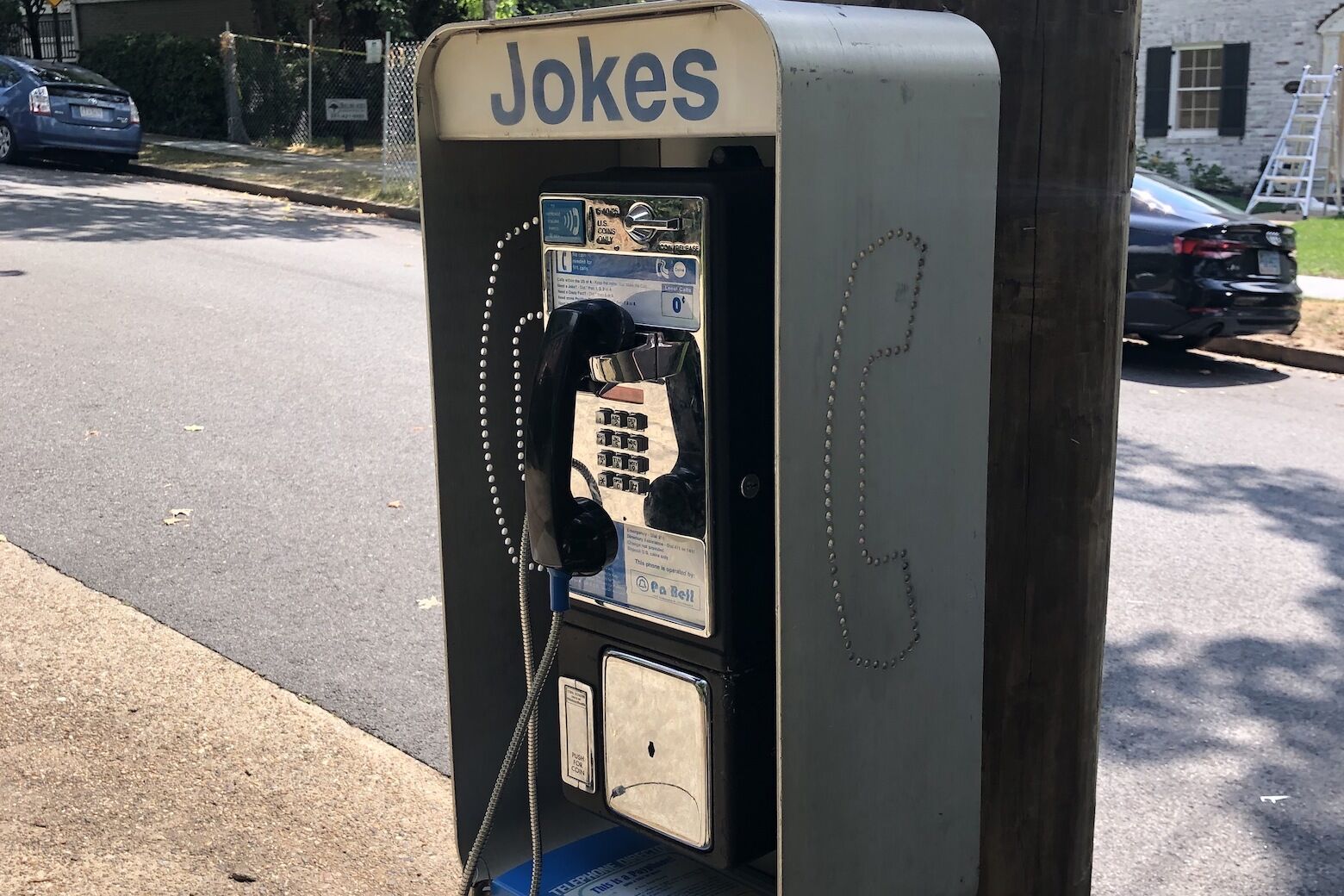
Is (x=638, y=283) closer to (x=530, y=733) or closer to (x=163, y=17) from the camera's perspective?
(x=530, y=733)

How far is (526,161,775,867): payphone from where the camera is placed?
81.7 inches

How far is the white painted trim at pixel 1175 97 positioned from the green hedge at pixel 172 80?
533 inches

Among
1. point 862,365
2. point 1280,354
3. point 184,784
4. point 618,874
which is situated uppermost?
point 862,365

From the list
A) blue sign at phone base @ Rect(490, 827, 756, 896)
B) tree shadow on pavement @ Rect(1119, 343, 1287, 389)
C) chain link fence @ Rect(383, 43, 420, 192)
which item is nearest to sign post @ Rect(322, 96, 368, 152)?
chain link fence @ Rect(383, 43, 420, 192)

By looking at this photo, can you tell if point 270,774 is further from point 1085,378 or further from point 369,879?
point 1085,378

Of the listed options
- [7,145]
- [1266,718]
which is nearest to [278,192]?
[7,145]

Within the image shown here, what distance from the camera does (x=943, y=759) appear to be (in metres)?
2.10

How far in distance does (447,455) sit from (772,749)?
2.45 ft

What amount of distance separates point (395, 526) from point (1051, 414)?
3910 mm

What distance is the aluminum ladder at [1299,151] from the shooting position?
17.4m

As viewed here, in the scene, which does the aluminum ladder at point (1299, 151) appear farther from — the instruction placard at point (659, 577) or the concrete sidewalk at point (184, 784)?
the instruction placard at point (659, 577)

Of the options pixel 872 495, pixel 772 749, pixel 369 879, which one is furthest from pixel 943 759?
pixel 369 879

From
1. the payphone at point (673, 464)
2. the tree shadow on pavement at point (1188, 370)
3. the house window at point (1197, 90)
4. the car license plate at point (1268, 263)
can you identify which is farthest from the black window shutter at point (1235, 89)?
the payphone at point (673, 464)

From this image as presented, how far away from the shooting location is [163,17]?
1077 inches
